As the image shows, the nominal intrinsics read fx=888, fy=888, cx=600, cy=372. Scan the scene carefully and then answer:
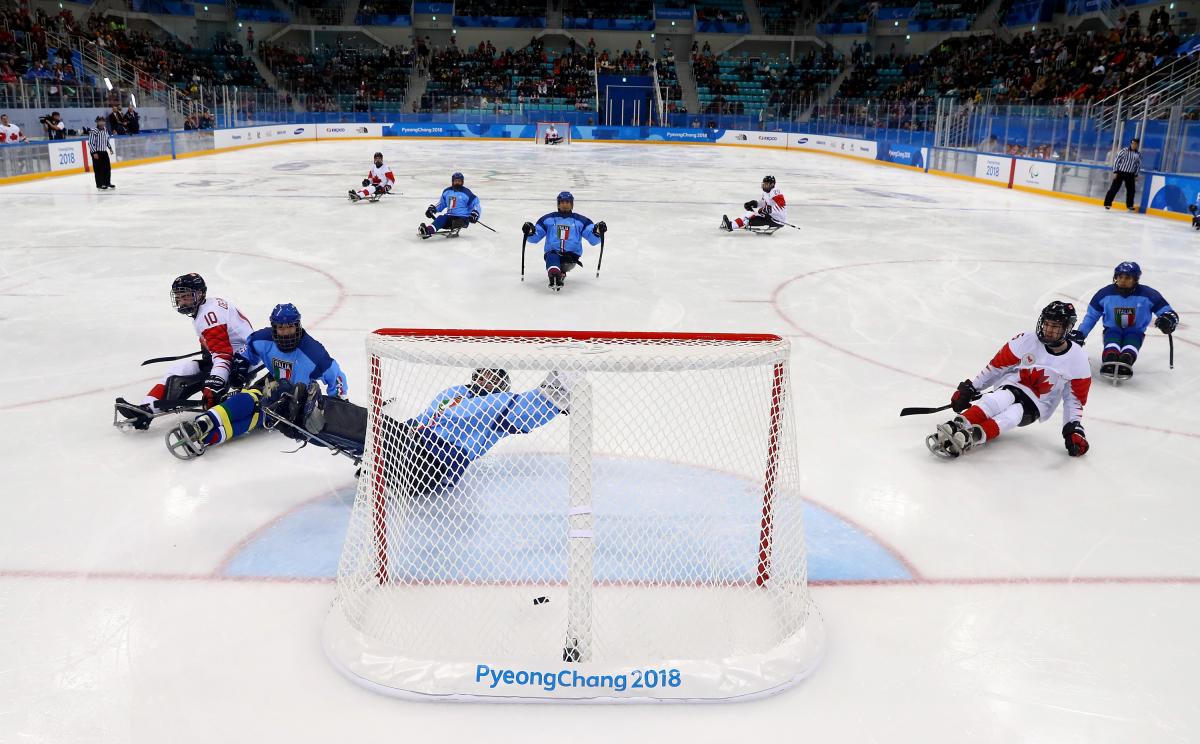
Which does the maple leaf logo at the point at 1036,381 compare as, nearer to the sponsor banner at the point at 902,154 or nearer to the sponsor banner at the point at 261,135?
the sponsor banner at the point at 902,154

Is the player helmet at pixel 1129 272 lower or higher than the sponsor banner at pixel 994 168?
lower

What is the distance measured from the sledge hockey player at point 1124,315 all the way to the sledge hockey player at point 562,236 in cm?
404

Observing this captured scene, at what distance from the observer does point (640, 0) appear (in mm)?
42188

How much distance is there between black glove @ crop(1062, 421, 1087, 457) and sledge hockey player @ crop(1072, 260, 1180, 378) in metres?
1.44

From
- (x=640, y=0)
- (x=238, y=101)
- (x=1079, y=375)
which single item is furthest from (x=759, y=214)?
(x=640, y=0)

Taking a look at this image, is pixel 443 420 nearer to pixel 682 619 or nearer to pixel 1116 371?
pixel 682 619

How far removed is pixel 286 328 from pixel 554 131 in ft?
92.3

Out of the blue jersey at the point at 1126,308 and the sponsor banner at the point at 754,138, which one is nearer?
the blue jersey at the point at 1126,308

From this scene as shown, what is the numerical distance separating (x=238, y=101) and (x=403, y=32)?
51.6ft

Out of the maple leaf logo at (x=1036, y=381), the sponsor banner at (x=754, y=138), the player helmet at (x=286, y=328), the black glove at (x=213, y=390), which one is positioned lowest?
the black glove at (x=213, y=390)

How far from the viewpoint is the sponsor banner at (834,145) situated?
85.4ft

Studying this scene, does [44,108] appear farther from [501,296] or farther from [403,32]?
[403,32]

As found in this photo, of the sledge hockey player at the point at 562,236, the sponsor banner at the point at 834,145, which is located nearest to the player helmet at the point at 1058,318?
the sledge hockey player at the point at 562,236

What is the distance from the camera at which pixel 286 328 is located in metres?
4.09
